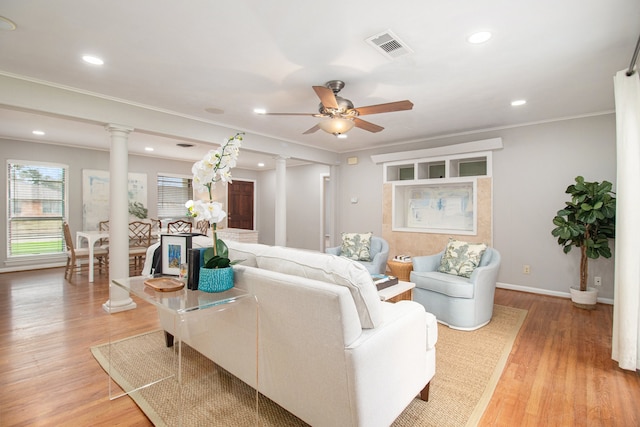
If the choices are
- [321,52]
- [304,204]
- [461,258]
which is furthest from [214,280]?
[304,204]

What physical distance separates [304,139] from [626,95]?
4.18 m

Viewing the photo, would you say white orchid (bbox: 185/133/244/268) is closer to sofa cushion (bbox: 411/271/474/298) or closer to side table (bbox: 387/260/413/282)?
sofa cushion (bbox: 411/271/474/298)

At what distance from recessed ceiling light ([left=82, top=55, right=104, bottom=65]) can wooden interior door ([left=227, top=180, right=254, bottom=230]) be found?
638 centimetres

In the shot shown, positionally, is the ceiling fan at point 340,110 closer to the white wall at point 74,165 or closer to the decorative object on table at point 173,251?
the decorative object on table at point 173,251

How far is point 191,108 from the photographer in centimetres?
387

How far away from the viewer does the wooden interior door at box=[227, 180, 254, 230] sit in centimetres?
917

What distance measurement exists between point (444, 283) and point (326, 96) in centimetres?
220

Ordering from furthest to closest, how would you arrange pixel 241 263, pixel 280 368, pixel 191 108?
pixel 191 108 → pixel 241 263 → pixel 280 368

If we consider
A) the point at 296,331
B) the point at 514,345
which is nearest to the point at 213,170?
the point at 296,331

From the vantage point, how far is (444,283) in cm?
321

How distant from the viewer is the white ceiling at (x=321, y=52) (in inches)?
Result: 77.5

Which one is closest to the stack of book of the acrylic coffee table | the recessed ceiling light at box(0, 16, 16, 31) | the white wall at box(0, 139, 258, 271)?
the acrylic coffee table

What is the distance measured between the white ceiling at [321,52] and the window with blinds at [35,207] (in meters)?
4.02

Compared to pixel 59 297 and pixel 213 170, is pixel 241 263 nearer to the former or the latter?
Answer: pixel 213 170
